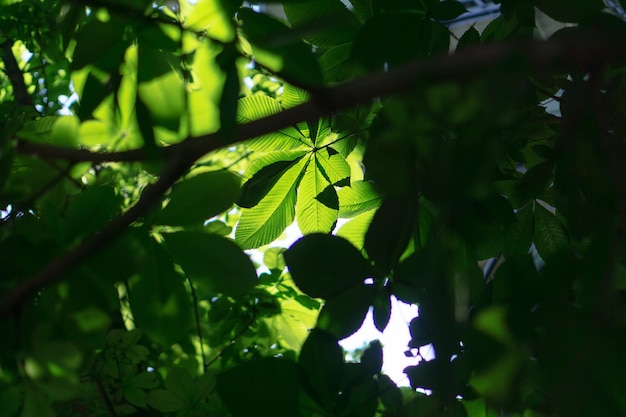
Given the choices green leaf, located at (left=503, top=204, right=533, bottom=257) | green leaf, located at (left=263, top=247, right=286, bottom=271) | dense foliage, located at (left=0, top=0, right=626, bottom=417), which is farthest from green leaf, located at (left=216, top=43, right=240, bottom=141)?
green leaf, located at (left=263, top=247, right=286, bottom=271)

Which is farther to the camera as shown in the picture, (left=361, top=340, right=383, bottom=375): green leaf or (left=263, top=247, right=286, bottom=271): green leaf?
(left=263, top=247, right=286, bottom=271): green leaf

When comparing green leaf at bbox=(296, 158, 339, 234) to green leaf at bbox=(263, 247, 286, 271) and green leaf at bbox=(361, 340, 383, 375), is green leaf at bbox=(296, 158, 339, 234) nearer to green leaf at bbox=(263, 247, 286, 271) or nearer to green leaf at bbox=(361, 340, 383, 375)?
green leaf at bbox=(361, 340, 383, 375)

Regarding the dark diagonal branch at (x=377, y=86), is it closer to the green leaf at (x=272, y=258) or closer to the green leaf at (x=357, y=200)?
the green leaf at (x=357, y=200)

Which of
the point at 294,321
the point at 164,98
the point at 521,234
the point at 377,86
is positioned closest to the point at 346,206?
the point at 521,234

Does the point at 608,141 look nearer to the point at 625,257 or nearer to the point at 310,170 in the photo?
the point at 625,257

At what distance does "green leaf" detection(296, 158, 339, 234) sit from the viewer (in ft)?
3.29

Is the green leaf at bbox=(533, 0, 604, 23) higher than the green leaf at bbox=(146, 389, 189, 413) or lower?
higher

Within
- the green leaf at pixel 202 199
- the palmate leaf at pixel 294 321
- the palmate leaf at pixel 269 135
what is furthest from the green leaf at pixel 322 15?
the palmate leaf at pixel 294 321

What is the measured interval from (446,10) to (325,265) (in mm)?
367

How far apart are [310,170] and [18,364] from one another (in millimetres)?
532

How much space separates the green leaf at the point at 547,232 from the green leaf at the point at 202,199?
0.48 m

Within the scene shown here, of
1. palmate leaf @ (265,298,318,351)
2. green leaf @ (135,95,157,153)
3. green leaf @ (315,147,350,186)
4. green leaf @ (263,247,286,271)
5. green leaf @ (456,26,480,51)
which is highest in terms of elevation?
green leaf @ (135,95,157,153)

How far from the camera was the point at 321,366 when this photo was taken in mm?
638

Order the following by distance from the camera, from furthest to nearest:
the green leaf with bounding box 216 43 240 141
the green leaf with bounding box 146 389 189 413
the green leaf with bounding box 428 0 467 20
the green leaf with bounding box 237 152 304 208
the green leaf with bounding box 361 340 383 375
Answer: the green leaf with bounding box 146 389 189 413, the green leaf with bounding box 237 152 304 208, the green leaf with bounding box 428 0 467 20, the green leaf with bounding box 361 340 383 375, the green leaf with bounding box 216 43 240 141
